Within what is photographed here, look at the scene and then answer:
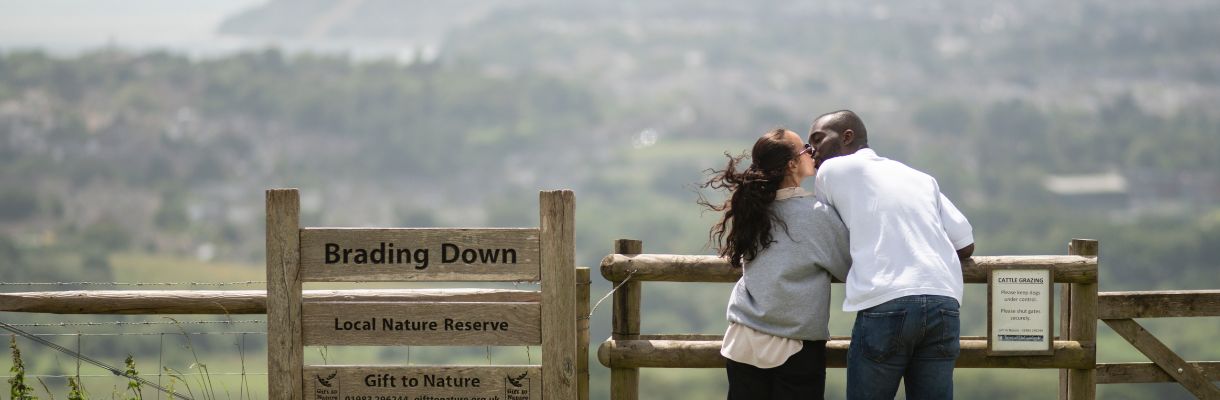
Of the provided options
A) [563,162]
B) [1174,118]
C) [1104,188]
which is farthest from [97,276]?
[1174,118]

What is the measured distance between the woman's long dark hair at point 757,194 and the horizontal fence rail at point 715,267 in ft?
1.46

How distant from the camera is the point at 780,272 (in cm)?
461

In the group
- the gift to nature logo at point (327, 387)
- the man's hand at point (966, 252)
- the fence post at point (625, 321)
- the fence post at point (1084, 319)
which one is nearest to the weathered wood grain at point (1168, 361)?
the fence post at point (1084, 319)

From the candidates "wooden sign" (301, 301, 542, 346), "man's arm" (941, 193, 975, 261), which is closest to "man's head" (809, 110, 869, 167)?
"man's arm" (941, 193, 975, 261)

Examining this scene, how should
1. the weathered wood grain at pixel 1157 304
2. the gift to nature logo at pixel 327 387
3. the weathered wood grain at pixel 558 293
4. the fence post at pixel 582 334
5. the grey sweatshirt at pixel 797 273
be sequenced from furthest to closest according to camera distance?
1. the weathered wood grain at pixel 1157 304
2. the fence post at pixel 582 334
3. the gift to nature logo at pixel 327 387
4. the weathered wood grain at pixel 558 293
5. the grey sweatshirt at pixel 797 273

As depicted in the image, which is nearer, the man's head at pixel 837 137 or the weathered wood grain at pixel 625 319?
the man's head at pixel 837 137

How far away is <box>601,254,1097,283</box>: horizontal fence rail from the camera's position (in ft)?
16.9

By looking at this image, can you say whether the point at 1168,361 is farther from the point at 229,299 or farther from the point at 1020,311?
the point at 229,299

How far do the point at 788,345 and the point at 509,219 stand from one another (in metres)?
136

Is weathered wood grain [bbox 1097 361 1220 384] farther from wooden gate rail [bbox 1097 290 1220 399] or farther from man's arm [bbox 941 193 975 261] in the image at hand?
man's arm [bbox 941 193 975 261]

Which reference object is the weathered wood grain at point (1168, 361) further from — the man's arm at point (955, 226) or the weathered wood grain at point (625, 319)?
the weathered wood grain at point (625, 319)

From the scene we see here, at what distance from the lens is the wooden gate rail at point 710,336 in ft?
17.2

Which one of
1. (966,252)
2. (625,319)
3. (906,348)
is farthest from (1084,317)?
(625,319)

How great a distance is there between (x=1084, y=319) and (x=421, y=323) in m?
Result: 2.50
